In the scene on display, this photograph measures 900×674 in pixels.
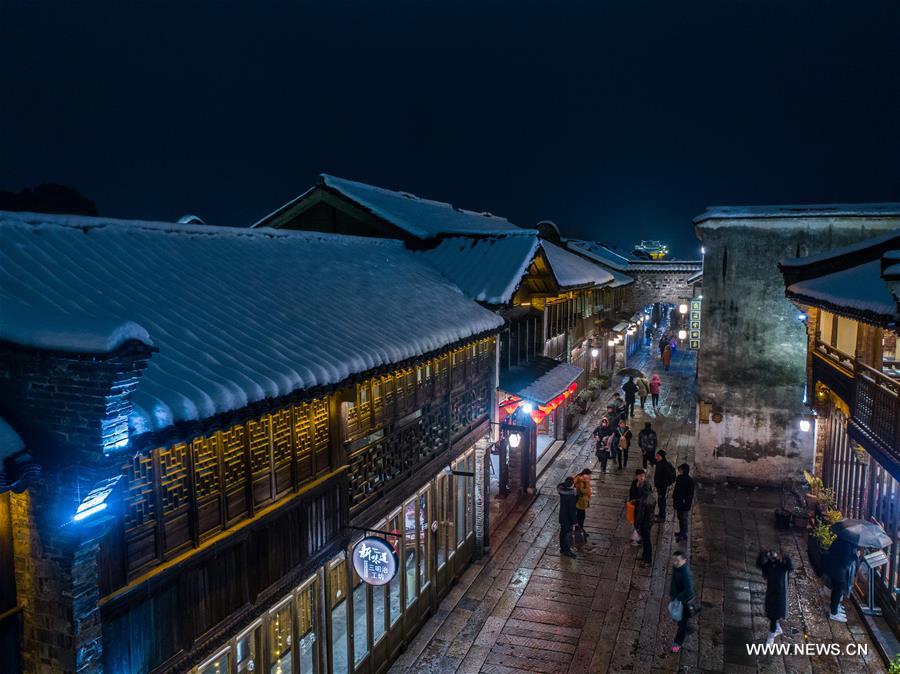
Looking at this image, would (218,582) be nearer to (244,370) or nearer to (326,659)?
(244,370)

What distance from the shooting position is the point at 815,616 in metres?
13.7

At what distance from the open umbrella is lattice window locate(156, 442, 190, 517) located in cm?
1247

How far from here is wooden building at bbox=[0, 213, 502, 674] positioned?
5340mm

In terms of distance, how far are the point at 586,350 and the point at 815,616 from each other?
23.5 m

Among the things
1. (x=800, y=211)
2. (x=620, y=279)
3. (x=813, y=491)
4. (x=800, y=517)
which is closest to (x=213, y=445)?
(x=800, y=517)

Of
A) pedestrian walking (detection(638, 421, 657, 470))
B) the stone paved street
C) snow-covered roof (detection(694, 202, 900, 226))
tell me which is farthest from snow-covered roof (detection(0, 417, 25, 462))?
snow-covered roof (detection(694, 202, 900, 226))

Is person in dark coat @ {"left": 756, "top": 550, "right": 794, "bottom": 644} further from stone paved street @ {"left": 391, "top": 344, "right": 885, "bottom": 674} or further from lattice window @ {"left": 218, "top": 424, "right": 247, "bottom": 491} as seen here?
lattice window @ {"left": 218, "top": 424, "right": 247, "bottom": 491}

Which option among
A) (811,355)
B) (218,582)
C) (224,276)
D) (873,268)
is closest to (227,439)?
(218,582)

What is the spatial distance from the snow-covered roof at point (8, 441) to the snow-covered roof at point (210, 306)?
2.37 ft

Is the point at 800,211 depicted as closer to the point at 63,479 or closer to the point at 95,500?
the point at 95,500

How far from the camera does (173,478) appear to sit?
22.5 feet

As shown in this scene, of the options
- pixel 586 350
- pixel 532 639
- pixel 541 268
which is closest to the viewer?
pixel 532 639

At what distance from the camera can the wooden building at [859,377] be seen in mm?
11852

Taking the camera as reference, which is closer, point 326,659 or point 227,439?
point 227,439
